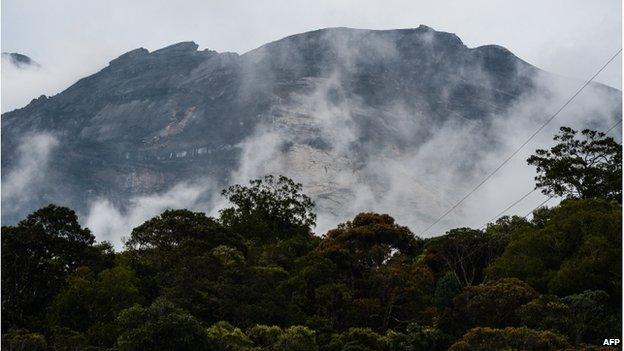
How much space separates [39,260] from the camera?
127 ft

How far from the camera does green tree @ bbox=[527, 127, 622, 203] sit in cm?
5141

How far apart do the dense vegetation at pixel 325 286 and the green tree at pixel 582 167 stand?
16cm

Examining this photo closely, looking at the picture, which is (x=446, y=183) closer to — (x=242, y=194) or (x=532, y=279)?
(x=242, y=194)

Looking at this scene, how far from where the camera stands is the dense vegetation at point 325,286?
29781 millimetres

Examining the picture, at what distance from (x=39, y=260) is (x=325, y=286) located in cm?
1470

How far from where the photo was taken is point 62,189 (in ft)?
625

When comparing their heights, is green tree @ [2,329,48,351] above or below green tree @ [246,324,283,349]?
above

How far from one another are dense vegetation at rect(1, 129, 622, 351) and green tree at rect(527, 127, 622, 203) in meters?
0.16

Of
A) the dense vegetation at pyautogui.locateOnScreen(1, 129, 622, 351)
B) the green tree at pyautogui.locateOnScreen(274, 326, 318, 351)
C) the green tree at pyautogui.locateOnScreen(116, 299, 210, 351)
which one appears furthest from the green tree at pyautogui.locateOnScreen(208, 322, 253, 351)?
the green tree at pyautogui.locateOnScreen(116, 299, 210, 351)

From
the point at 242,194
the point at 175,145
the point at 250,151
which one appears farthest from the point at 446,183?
the point at 242,194

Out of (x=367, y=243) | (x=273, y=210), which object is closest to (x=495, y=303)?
(x=367, y=243)

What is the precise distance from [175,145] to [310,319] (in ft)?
537

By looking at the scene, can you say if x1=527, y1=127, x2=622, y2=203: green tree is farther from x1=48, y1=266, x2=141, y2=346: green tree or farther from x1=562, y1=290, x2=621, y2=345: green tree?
x1=48, y1=266, x2=141, y2=346: green tree

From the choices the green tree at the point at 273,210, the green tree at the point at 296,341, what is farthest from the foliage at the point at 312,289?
the green tree at the point at 273,210
